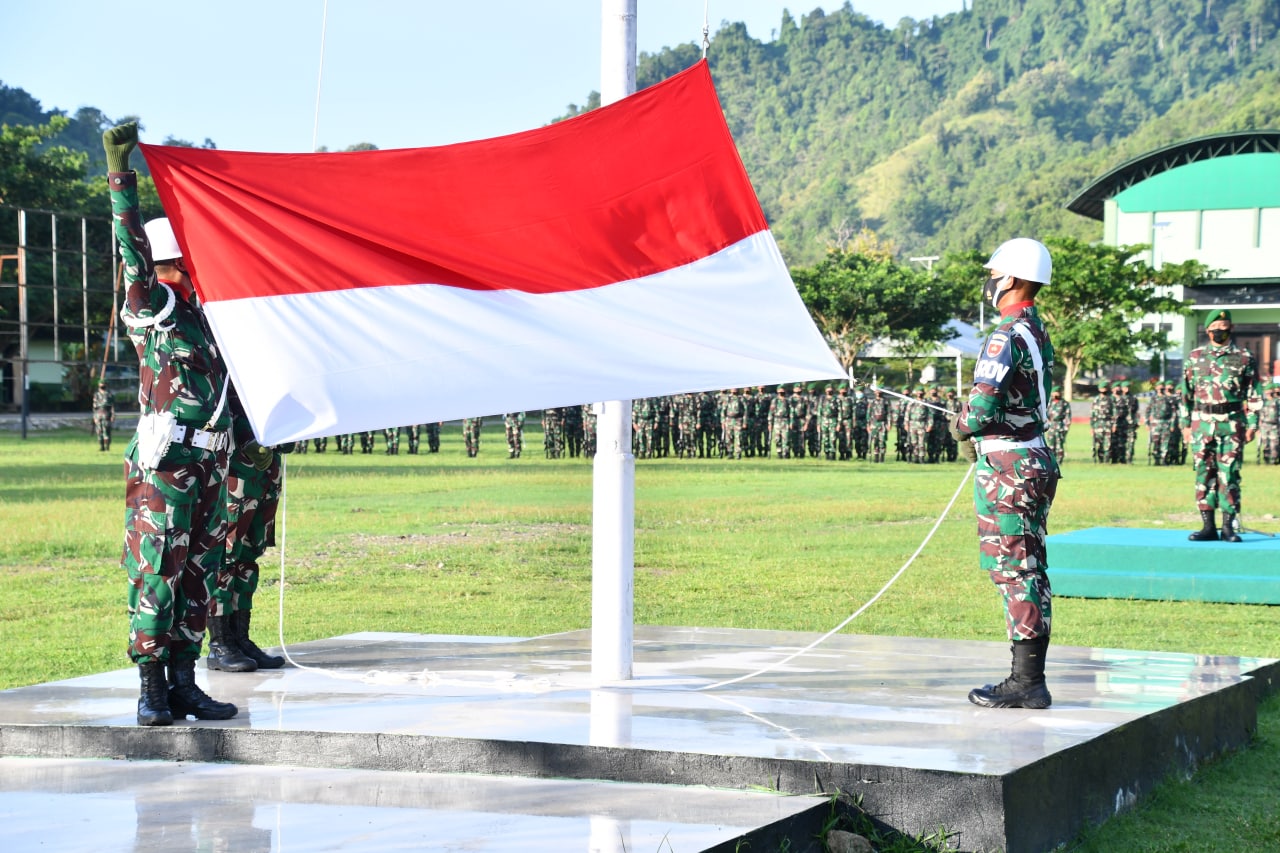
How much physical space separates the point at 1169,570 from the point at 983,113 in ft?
582

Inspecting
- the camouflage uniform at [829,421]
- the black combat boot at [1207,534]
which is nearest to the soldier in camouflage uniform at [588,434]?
the camouflage uniform at [829,421]

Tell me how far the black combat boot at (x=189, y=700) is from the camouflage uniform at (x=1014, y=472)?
2.67m

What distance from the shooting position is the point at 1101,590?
33.6 feet

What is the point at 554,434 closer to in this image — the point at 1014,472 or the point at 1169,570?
the point at 1169,570

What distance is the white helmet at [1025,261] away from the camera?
5.47 m

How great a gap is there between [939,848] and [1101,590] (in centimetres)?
643

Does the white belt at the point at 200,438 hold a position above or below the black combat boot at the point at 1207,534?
above

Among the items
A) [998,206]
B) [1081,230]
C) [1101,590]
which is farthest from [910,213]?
[1101,590]

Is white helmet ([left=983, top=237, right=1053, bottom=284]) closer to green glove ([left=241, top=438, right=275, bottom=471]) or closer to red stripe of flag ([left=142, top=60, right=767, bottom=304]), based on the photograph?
red stripe of flag ([left=142, top=60, right=767, bottom=304])

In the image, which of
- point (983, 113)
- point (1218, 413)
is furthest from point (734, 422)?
point (983, 113)

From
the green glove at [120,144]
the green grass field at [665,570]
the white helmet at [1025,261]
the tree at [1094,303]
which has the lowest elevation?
the green grass field at [665,570]

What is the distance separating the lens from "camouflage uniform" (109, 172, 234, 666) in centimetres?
514

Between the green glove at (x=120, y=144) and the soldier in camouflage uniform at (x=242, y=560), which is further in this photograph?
the soldier in camouflage uniform at (x=242, y=560)

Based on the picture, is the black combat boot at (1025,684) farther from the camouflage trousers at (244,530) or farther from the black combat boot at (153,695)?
the camouflage trousers at (244,530)
